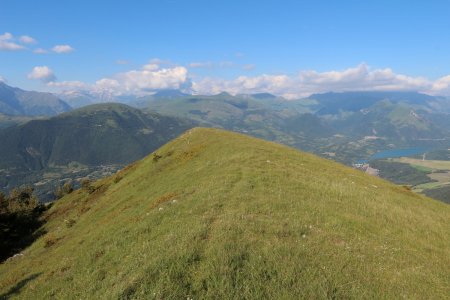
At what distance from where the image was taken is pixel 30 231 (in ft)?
172

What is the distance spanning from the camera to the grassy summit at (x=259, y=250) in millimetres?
14000

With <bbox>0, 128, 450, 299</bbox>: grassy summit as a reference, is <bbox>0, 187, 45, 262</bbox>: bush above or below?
below

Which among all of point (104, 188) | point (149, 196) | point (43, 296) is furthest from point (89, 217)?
point (43, 296)

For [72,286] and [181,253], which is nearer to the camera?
[181,253]

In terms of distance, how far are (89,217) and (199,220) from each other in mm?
23947

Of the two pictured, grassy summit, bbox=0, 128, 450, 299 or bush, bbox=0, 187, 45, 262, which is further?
bush, bbox=0, 187, 45, 262

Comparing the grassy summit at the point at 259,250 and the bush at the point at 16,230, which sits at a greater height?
the grassy summit at the point at 259,250

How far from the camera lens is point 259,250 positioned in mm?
16125

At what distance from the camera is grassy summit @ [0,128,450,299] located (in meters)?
14.0

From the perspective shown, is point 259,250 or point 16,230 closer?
point 259,250

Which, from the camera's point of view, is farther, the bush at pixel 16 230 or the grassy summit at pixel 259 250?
the bush at pixel 16 230

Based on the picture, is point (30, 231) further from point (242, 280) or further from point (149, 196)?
point (242, 280)

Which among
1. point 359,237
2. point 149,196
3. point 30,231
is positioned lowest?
point 30,231

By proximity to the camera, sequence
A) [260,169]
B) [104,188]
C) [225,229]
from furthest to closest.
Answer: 1. [104,188]
2. [260,169]
3. [225,229]
